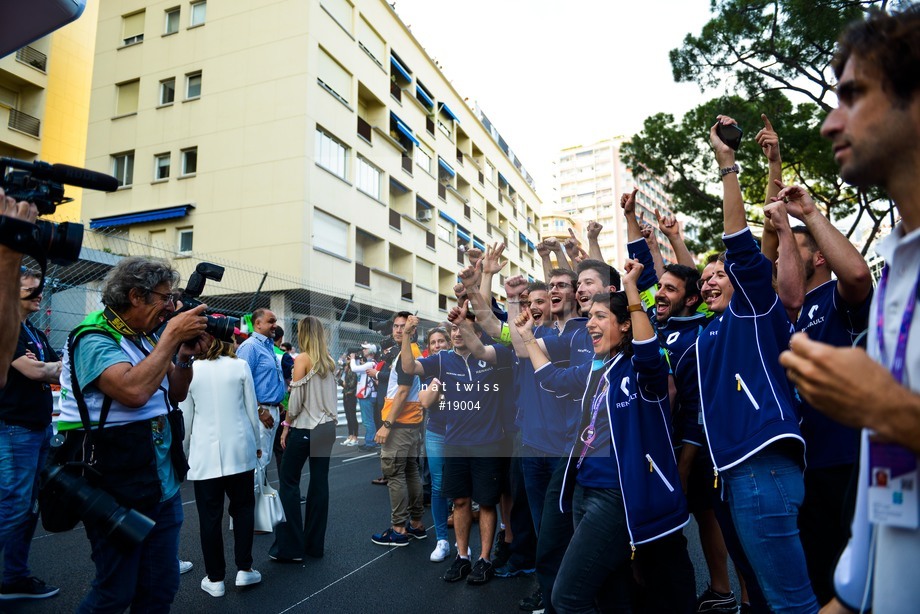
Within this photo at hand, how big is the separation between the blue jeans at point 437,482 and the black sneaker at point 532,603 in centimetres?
134

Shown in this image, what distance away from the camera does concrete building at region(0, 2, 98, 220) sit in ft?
74.3

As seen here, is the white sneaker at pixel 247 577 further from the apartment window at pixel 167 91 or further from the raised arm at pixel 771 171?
the apartment window at pixel 167 91

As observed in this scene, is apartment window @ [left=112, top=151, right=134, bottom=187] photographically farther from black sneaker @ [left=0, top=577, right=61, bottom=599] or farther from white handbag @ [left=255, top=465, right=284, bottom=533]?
black sneaker @ [left=0, top=577, right=61, bottom=599]

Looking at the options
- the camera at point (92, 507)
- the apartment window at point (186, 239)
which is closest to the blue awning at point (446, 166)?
the apartment window at point (186, 239)

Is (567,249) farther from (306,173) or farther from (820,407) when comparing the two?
(306,173)

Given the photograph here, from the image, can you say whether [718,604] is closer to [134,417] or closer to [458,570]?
[458,570]

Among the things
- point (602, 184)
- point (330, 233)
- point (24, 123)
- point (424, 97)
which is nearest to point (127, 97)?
point (24, 123)

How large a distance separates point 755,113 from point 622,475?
10998 mm

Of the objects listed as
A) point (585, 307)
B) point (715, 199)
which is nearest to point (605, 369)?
point (585, 307)

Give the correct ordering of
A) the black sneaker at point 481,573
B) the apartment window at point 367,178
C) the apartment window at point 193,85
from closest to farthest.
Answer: the black sneaker at point 481,573
the apartment window at point 193,85
the apartment window at point 367,178

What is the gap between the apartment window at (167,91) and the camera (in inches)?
882

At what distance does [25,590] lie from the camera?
14.1ft

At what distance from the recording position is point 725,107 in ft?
39.9

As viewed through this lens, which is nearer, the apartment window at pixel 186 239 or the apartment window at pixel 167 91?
the apartment window at pixel 186 239
